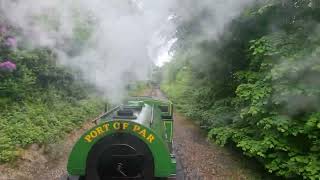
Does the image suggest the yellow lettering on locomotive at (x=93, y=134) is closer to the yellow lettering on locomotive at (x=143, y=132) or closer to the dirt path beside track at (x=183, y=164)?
the yellow lettering on locomotive at (x=143, y=132)

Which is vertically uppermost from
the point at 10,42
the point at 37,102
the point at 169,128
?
the point at 10,42

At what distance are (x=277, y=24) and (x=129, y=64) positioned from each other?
5.21 metres

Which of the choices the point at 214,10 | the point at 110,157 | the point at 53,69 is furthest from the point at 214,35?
the point at 53,69

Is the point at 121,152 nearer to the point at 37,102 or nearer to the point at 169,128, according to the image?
the point at 169,128

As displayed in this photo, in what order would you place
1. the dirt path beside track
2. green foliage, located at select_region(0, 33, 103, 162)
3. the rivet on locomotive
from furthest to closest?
green foliage, located at select_region(0, 33, 103, 162), the dirt path beside track, the rivet on locomotive

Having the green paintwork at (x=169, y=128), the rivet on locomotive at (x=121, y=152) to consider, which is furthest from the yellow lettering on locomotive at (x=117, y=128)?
the green paintwork at (x=169, y=128)

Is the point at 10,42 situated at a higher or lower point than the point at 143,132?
higher

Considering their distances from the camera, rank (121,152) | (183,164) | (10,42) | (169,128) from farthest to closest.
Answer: (10,42)
(183,164)
(169,128)
(121,152)

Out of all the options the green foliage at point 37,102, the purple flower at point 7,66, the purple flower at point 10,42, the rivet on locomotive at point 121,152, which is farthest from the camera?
the purple flower at point 10,42

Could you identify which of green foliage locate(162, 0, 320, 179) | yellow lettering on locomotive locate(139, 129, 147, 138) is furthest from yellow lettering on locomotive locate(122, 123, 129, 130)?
green foliage locate(162, 0, 320, 179)

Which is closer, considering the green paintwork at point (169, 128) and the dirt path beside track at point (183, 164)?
the dirt path beside track at point (183, 164)

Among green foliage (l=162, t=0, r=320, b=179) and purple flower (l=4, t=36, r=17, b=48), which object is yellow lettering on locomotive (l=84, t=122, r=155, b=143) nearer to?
green foliage (l=162, t=0, r=320, b=179)

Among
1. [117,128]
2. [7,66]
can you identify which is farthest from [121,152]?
[7,66]

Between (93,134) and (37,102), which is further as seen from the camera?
(37,102)
